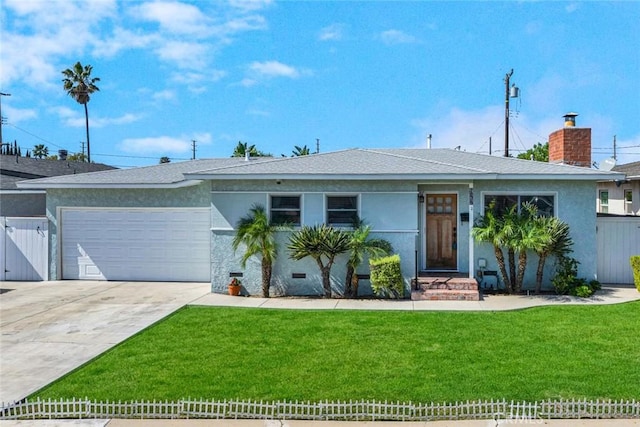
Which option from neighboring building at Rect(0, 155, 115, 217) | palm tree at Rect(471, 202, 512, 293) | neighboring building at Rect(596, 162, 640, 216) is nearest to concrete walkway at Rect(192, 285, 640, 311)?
palm tree at Rect(471, 202, 512, 293)

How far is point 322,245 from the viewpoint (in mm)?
11695

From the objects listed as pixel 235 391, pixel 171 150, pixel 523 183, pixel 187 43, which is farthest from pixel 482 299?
pixel 171 150

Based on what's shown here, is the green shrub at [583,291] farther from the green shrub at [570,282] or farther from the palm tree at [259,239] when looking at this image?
the palm tree at [259,239]

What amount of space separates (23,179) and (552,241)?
19.8 m

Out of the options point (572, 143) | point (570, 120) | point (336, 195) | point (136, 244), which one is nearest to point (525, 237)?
point (336, 195)

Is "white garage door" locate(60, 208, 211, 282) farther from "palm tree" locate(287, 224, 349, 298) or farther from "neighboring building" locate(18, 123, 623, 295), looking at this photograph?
"palm tree" locate(287, 224, 349, 298)

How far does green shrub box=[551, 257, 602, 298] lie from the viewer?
37.7 feet

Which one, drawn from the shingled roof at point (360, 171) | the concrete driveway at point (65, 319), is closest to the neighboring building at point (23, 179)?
the shingled roof at point (360, 171)

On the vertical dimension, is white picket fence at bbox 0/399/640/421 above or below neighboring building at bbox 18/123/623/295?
below

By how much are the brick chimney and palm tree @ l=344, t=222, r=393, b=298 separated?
7.75 m

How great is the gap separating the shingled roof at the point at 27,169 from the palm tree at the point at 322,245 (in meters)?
11.6

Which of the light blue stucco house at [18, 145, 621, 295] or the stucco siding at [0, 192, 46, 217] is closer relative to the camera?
the light blue stucco house at [18, 145, 621, 295]

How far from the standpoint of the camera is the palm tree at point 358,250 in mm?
11658

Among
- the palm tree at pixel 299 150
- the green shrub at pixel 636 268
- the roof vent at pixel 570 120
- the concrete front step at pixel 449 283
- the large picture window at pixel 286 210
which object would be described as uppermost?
the palm tree at pixel 299 150
